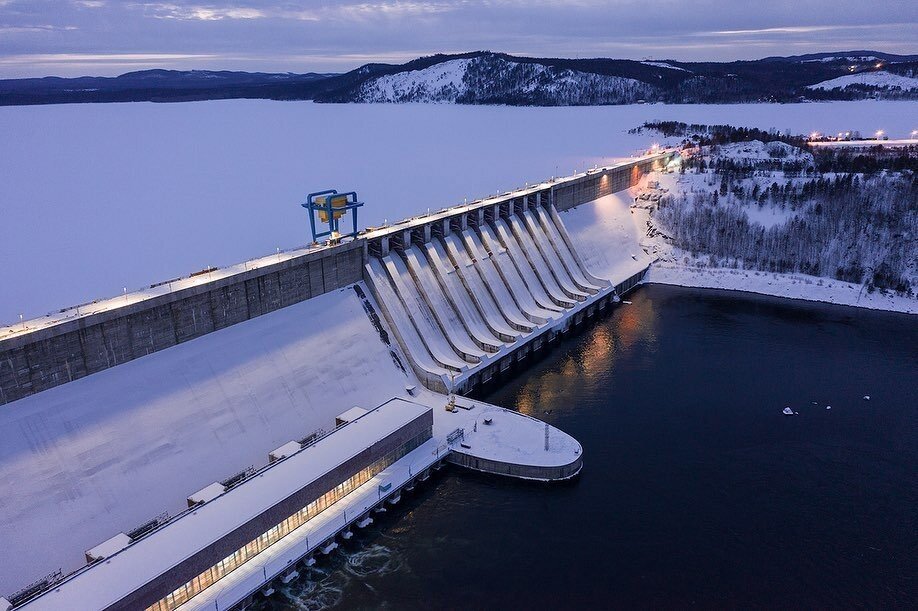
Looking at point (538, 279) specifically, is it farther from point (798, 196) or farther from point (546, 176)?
point (798, 196)

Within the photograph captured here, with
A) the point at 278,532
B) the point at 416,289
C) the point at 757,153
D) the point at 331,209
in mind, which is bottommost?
the point at 278,532

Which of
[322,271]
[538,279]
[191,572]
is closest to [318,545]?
[191,572]

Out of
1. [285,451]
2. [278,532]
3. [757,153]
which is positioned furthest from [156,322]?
[757,153]

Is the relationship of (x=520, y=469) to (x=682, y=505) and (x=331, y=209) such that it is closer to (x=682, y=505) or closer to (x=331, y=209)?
(x=682, y=505)

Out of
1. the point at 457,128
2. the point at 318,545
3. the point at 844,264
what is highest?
the point at 457,128

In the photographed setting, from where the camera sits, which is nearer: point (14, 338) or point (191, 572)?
point (191, 572)

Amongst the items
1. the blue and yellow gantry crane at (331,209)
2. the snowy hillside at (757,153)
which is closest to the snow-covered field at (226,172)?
the blue and yellow gantry crane at (331,209)

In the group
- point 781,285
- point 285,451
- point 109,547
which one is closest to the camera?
point 109,547

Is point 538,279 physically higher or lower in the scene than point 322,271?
lower
